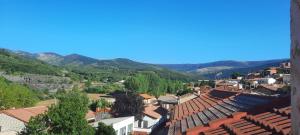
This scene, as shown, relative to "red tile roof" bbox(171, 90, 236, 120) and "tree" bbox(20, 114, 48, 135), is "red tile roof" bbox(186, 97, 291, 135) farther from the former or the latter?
"tree" bbox(20, 114, 48, 135)

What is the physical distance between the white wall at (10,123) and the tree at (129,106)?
18.1 m

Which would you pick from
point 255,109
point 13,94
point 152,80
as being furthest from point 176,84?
point 255,109

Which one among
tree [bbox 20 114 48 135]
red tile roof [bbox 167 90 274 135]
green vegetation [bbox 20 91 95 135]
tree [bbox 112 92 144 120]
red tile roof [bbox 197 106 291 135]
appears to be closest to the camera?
red tile roof [bbox 197 106 291 135]

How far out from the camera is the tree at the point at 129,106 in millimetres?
58688

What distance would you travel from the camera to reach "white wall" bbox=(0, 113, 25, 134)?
43500 millimetres

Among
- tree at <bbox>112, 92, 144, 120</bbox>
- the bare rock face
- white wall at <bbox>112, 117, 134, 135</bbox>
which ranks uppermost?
the bare rock face

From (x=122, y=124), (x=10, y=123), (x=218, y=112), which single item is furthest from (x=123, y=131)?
(x=218, y=112)

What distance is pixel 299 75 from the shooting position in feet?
6.10

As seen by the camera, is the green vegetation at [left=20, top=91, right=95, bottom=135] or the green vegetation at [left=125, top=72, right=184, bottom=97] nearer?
the green vegetation at [left=20, top=91, right=95, bottom=135]

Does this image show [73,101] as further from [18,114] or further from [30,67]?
[30,67]

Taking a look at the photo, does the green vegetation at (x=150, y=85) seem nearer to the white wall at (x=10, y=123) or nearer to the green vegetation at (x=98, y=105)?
the green vegetation at (x=98, y=105)

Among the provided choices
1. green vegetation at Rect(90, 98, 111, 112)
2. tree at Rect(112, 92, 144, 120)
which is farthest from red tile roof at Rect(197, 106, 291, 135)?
green vegetation at Rect(90, 98, 111, 112)

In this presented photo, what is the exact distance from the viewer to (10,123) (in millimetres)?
43812

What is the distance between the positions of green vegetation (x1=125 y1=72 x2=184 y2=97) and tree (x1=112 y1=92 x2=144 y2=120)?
204 ft
